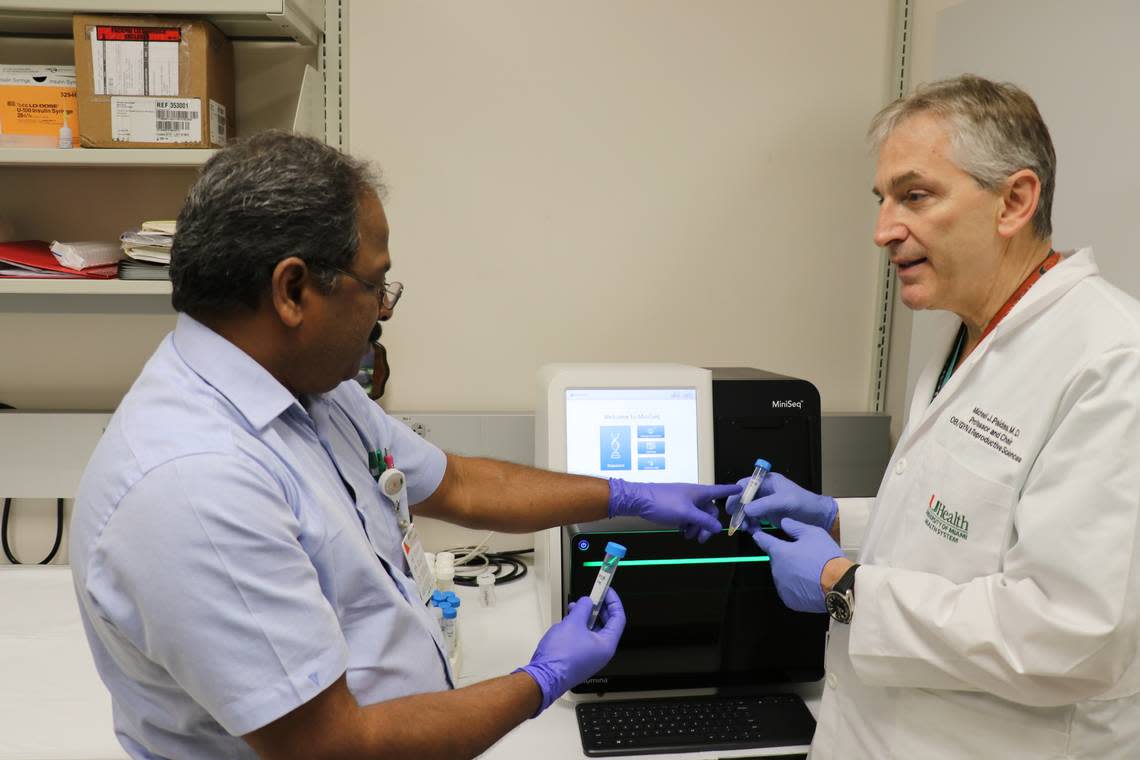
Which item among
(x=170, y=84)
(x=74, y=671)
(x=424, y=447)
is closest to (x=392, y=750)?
(x=424, y=447)

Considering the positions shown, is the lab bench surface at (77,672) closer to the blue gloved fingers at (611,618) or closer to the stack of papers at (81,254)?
the blue gloved fingers at (611,618)

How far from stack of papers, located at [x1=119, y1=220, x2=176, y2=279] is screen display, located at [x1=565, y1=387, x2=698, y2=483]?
833 mm

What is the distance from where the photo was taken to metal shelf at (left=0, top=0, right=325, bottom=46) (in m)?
1.42

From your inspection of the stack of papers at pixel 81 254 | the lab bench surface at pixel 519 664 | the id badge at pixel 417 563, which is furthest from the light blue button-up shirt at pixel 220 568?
the stack of papers at pixel 81 254

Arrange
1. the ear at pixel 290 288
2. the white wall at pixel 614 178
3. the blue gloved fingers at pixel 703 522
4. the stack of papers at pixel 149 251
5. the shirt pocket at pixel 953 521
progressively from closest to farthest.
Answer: the ear at pixel 290 288 < the shirt pocket at pixel 953 521 < the blue gloved fingers at pixel 703 522 < the stack of papers at pixel 149 251 < the white wall at pixel 614 178

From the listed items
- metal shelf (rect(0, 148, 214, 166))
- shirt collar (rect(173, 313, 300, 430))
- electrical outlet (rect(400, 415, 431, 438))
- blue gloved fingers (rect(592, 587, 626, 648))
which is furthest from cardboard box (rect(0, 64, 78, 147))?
blue gloved fingers (rect(592, 587, 626, 648))

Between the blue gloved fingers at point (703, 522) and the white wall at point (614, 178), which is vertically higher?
the white wall at point (614, 178)

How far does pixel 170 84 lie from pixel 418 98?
548 mm

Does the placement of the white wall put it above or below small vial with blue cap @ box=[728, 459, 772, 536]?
above

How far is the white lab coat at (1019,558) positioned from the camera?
832mm

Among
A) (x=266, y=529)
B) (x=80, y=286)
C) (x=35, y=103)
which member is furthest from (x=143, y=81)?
(x=266, y=529)

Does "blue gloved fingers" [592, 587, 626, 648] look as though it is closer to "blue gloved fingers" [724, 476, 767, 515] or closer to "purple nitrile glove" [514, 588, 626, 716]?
"purple nitrile glove" [514, 588, 626, 716]

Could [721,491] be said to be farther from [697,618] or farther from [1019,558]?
[1019,558]

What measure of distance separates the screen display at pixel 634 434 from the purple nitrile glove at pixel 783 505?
15cm
